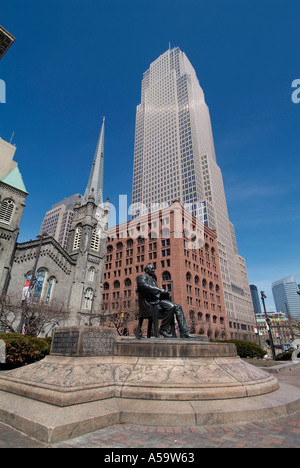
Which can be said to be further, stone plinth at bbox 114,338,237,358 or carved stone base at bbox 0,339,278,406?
stone plinth at bbox 114,338,237,358

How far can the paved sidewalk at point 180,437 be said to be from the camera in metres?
3.88

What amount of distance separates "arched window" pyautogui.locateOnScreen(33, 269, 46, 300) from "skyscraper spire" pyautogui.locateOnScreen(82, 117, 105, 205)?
924 inches

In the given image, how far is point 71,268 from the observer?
43.8 metres

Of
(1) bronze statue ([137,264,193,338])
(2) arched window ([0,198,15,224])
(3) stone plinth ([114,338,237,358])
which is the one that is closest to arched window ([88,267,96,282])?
(2) arched window ([0,198,15,224])

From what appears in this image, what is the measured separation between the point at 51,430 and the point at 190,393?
300 cm

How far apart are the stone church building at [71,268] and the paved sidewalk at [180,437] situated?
99.4ft

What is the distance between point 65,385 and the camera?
5344 mm

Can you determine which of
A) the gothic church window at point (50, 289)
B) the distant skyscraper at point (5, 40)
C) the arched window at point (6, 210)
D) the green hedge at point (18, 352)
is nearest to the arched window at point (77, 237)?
the gothic church window at point (50, 289)

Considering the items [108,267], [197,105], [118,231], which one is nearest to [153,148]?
[197,105]

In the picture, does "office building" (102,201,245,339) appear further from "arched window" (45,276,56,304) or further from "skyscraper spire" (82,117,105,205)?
"arched window" (45,276,56,304)

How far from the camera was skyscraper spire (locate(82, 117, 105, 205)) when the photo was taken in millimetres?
62053

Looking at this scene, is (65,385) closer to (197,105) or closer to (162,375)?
(162,375)

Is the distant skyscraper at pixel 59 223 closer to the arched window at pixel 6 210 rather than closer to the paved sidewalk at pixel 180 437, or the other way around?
the arched window at pixel 6 210

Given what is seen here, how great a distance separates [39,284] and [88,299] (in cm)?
940
